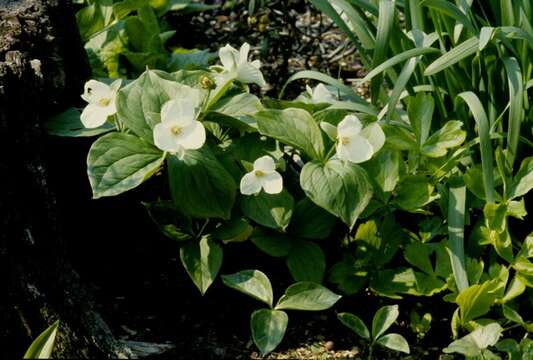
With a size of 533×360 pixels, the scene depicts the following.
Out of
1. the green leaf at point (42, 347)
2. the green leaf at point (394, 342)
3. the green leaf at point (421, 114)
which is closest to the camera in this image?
the green leaf at point (42, 347)

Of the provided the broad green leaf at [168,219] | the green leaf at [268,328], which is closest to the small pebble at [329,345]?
the green leaf at [268,328]

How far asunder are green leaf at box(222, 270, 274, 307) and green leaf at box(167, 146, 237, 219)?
157 mm

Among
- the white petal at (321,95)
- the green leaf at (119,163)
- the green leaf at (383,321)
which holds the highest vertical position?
the green leaf at (119,163)

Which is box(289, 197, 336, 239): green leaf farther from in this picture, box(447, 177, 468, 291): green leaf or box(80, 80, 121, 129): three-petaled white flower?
box(80, 80, 121, 129): three-petaled white flower

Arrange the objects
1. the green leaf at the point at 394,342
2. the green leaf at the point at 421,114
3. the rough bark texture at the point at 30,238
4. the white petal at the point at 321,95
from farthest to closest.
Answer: the white petal at the point at 321,95
the green leaf at the point at 421,114
the green leaf at the point at 394,342
the rough bark texture at the point at 30,238

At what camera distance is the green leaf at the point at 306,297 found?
82.9 inches

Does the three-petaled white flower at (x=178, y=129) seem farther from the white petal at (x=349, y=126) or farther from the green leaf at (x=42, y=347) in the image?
the green leaf at (x=42, y=347)

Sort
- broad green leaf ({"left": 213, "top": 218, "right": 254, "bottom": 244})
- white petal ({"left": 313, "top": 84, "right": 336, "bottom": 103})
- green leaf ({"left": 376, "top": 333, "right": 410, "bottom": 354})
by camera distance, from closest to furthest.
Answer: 1. green leaf ({"left": 376, "top": 333, "right": 410, "bottom": 354})
2. broad green leaf ({"left": 213, "top": 218, "right": 254, "bottom": 244})
3. white petal ({"left": 313, "top": 84, "right": 336, "bottom": 103})

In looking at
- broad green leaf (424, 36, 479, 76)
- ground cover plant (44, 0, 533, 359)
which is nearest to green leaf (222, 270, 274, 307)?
ground cover plant (44, 0, 533, 359)

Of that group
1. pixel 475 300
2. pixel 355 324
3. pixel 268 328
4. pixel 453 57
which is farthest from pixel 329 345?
pixel 453 57

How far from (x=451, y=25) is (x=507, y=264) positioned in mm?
728

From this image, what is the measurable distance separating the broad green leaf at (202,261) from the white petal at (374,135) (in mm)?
486

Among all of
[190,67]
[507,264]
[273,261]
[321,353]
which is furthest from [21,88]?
[507,264]

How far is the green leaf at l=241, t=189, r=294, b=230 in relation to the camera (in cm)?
219
